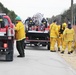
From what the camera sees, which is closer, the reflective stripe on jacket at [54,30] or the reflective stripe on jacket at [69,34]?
the reflective stripe on jacket at [69,34]

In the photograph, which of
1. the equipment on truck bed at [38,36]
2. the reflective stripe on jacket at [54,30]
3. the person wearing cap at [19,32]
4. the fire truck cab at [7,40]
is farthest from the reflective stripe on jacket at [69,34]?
the fire truck cab at [7,40]

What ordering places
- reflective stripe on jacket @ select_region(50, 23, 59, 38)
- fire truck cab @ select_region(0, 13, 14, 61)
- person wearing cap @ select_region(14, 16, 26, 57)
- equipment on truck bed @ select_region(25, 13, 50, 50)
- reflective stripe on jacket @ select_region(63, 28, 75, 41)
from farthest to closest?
equipment on truck bed @ select_region(25, 13, 50, 50), reflective stripe on jacket @ select_region(50, 23, 59, 38), reflective stripe on jacket @ select_region(63, 28, 75, 41), person wearing cap @ select_region(14, 16, 26, 57), fire truck cab @ select_region(0, 13, 14, 61)

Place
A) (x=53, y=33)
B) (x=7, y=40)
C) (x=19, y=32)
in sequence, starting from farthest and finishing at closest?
(x=53, y=33), (x=19, y=32), (x=7, y=40)

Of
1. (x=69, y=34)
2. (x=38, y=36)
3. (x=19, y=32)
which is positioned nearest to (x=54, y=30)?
(x=38, y=36)

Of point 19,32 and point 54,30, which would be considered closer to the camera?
point 19,32

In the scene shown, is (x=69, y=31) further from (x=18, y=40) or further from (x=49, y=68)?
(x=49, y=68)

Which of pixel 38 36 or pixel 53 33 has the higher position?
pixel 53 33

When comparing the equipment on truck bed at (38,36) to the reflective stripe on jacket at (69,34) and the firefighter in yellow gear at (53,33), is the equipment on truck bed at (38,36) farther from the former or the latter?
the reflective stripe on jacket at (69,34)

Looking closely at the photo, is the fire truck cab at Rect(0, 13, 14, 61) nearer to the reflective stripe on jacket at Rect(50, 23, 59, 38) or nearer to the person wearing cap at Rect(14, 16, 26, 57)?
the person wearing cap at Rect(14, 16, 26, 57)

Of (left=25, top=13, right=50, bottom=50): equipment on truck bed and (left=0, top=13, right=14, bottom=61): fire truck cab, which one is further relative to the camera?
(left=25, top=13, right=50, bottom=50): equipment on truck bed

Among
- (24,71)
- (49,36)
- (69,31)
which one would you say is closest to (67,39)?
(69,31)

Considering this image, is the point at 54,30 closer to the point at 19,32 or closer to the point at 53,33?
the point at 53,33

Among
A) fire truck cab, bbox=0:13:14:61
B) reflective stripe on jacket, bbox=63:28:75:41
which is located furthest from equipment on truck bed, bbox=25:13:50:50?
fire truck cab, bbox=0:13:14:61

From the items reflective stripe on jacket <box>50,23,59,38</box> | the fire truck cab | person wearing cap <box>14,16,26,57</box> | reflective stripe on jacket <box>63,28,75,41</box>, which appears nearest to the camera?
the fire truck cab
